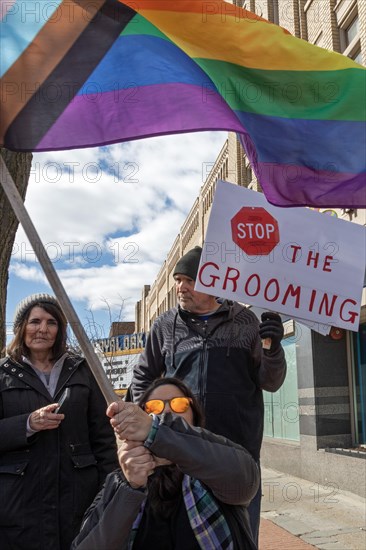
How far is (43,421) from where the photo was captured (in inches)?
111

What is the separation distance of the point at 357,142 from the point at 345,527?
16.7ft

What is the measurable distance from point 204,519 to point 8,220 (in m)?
2.69

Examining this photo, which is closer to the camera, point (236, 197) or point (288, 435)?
point (236, 197)

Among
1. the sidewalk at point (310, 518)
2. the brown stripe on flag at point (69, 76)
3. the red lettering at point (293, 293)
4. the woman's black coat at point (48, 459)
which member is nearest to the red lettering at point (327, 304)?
the red lettering at point (293, 293)

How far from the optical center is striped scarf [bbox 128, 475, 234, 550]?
6.74 feet

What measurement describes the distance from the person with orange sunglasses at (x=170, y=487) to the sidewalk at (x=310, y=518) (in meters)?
4.43

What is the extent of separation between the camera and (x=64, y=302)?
2.01 meters

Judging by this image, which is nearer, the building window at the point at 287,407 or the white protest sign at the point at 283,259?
the white protest sign at the point at 283,259

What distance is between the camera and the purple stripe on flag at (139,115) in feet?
10.5

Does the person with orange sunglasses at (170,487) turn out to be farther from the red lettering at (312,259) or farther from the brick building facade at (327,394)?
the brick building facade at (327,394)

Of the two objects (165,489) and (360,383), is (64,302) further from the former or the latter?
(360,383)

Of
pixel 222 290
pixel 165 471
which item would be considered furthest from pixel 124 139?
pixel 165 471

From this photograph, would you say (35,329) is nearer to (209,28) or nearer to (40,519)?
(40,519)

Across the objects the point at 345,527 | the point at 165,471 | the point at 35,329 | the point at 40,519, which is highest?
the point at 35,329
